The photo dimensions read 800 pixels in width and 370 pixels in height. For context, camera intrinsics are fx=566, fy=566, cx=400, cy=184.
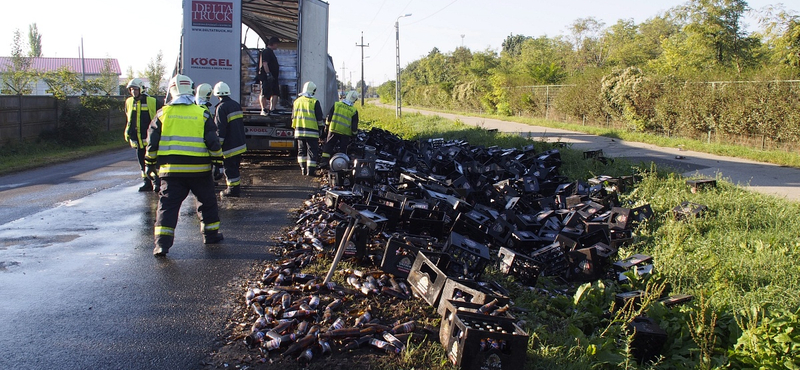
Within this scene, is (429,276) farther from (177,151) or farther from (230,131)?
(230,131)

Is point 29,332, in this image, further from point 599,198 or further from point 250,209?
point 599,198

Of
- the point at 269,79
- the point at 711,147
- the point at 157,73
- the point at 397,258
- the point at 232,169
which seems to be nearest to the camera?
the point at 397,258

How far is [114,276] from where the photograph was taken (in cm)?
552

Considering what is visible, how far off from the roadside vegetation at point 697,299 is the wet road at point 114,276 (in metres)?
1.87

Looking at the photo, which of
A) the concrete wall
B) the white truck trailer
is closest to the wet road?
the white truck trailer

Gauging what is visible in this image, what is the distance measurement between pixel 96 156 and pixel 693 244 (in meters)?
16.5

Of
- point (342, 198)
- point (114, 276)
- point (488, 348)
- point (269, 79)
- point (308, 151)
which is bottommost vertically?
point (114, 276)

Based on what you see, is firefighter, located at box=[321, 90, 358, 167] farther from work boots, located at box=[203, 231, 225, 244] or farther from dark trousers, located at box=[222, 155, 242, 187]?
work boots, located at box=[203, 231, 225, 244]

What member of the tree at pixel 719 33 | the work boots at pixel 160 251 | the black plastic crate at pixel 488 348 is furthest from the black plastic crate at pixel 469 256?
the tree at pixel 719 33

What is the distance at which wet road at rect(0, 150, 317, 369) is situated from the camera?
3934 mm

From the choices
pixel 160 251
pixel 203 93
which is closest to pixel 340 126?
pixel 203 93

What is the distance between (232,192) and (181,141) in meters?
3.34

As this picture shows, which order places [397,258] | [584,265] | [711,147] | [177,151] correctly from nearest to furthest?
1. [397,258]
2. [584,265]
3. [177,151]
4. [711,147]

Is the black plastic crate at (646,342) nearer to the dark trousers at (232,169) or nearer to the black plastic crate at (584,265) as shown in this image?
the black plastic crate at (584,265)
